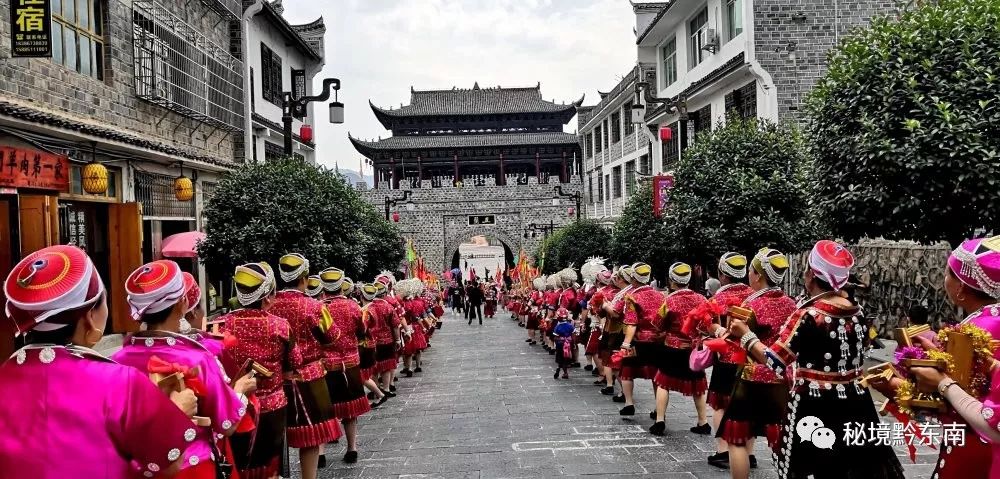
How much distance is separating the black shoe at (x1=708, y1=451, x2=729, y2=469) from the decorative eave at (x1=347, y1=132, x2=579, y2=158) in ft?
144

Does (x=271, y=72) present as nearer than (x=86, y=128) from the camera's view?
No

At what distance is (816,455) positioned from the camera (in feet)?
15.7

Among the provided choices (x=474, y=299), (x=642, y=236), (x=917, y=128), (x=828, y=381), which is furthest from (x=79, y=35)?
(x=474, y=299)

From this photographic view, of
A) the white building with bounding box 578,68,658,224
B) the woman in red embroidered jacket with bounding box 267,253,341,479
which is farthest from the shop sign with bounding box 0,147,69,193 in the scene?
the white building with bounding box 578,68,658,224

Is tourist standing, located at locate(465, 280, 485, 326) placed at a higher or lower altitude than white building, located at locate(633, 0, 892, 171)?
lower

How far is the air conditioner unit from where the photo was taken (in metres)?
21.3

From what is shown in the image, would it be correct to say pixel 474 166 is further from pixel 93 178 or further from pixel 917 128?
pixel 917 128

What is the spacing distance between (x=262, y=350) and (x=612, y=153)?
32803mm

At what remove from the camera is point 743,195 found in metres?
13.0

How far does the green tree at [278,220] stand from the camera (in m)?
13.0

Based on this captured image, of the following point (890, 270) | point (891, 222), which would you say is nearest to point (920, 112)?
point (891, 222)

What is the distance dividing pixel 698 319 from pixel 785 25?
1445 centimetres

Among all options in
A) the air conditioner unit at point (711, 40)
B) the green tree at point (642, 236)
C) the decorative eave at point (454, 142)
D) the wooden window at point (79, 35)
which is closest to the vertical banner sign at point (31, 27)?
the wooden window at point (79, 35)

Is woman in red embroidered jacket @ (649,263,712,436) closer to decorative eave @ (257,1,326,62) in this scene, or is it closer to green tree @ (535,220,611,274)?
decorative eave @ (257,1,326,62)
